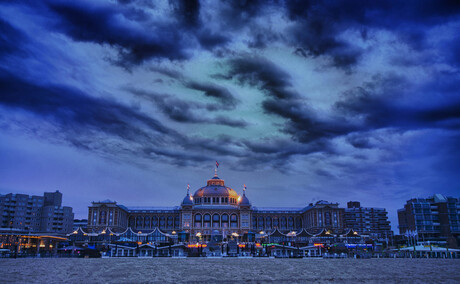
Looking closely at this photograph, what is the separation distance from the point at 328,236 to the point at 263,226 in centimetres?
5182

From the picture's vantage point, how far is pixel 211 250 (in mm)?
133375

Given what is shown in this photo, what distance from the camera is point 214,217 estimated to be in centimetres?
18425

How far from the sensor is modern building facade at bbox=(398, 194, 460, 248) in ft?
525

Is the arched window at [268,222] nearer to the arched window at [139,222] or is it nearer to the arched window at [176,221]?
the arched window at [176,221]

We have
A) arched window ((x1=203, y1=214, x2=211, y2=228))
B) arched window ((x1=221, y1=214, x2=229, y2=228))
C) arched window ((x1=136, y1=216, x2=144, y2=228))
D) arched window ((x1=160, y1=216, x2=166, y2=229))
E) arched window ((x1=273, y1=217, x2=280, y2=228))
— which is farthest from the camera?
arched window ((x1=136, y1=216, x2=144, y2=228))

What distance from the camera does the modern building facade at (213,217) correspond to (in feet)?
569

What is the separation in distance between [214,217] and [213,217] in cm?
44

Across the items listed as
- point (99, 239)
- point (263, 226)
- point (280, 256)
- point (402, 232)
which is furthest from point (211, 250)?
point (402, 232)

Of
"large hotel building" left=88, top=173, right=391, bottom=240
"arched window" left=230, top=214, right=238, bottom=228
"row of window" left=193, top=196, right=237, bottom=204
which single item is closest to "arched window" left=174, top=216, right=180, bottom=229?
"large hotel building" left=88, top=173, right=391, bottom=240

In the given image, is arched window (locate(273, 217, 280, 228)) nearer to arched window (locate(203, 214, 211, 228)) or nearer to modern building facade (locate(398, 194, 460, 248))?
arched window (locate(203, 214, 211, 228))

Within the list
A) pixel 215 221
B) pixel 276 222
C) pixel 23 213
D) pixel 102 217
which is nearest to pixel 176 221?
pixel 215 221

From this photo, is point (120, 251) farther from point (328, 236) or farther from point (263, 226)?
point (263, 226)

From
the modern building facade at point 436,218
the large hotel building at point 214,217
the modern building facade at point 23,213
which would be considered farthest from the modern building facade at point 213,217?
the modern building facade at point 23,213

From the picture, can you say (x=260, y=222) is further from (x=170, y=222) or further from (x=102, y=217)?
(x=102, y=217)
